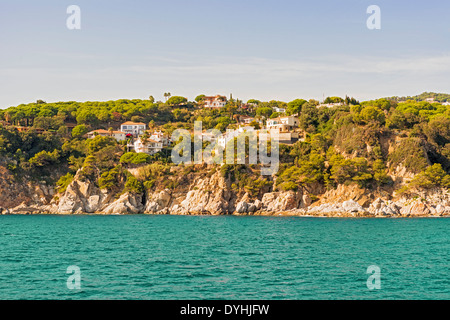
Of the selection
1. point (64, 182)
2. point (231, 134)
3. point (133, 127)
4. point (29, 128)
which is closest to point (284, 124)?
point (231, 134)

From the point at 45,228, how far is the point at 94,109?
185ft

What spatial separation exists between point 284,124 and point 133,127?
1200 inches

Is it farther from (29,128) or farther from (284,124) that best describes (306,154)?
(29,128)

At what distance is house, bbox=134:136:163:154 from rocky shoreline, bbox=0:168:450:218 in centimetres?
1101

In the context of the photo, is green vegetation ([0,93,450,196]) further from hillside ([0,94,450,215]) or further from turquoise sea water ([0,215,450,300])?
turquoise sea water ([0,215,450,300])

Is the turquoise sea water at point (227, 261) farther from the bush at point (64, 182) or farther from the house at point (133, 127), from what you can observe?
the house at point (133, 127)

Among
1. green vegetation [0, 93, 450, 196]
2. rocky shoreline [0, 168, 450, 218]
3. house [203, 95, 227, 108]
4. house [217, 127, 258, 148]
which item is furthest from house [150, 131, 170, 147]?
house [203, 95, 227, 108]

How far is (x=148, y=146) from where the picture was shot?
80750mm

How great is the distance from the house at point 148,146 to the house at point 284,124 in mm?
17832

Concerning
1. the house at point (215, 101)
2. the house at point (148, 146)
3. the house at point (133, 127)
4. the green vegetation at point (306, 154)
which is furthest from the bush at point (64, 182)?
the house at point (215, 101)

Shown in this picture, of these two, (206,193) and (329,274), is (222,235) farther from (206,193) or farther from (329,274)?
(206,193)

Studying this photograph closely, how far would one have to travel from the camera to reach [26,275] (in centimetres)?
2428

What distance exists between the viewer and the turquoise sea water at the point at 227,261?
21.2 metres

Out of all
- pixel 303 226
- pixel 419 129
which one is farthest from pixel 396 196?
pixel 303 226
